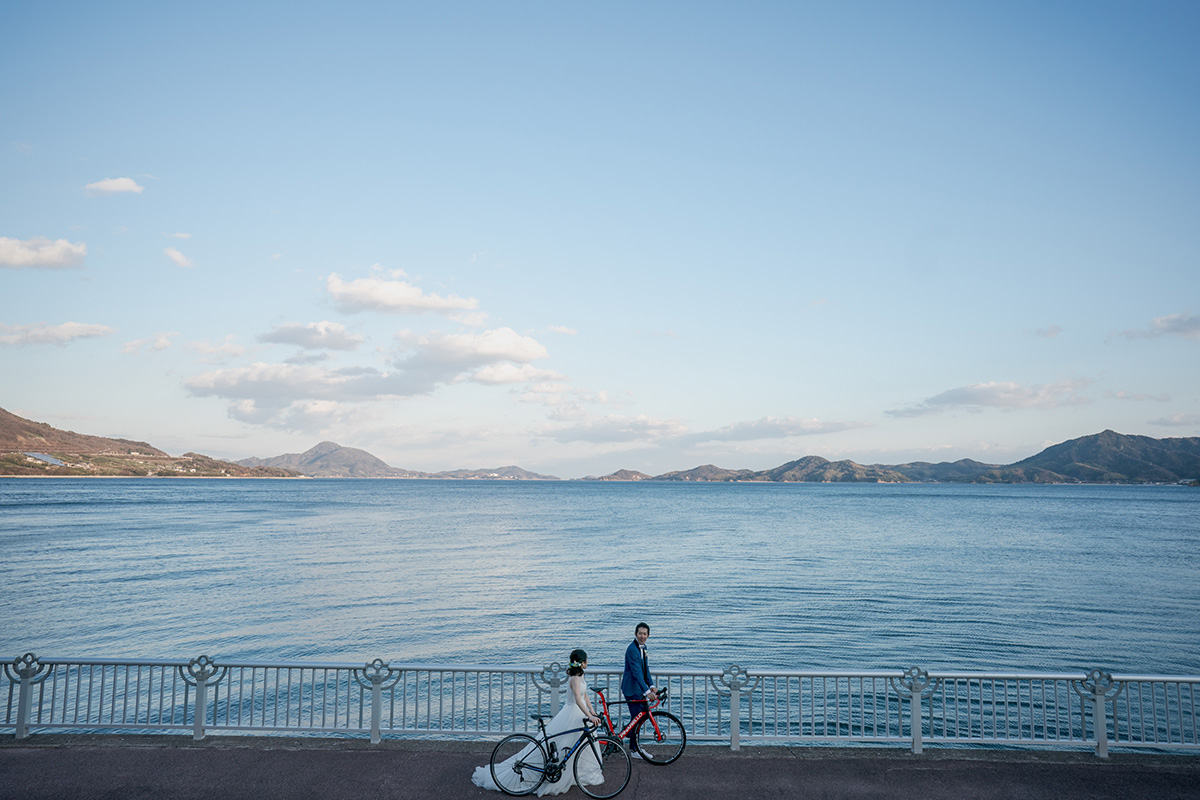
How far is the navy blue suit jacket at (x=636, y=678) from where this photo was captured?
1143cm

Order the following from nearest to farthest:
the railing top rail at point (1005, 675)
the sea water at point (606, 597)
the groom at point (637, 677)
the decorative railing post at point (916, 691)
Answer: the railing top rail at point (1005, 675) < the decorative railing post at point (916, 691) < the groom at point (637, 677) < the sea water at point (606, 597)

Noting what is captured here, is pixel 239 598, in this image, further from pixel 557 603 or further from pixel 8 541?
pixel 8 541

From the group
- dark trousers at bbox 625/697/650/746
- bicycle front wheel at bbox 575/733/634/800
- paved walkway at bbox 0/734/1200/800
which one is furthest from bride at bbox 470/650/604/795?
dark trousers at bbox 625/697/650/746

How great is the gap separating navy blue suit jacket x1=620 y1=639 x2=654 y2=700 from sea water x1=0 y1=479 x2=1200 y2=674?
16548mm

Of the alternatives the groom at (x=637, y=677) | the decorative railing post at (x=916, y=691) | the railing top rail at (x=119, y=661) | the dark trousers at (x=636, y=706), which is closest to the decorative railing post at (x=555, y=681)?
the groom at (x=637, y=677)

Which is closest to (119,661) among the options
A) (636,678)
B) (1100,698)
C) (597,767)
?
(597,767)

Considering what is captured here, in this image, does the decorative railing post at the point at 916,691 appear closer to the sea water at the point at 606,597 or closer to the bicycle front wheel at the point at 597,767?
the bicycle front wheel at the point at 597,767

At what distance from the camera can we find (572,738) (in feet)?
31.9

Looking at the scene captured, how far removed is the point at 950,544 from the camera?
236 feet

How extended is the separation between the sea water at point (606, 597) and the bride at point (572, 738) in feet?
59.3

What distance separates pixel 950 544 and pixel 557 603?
5129 cm

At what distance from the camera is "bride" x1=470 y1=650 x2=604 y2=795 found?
9625 millimetres

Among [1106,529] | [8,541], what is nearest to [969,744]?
[8,541]

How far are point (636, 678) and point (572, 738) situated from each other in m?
2.04
